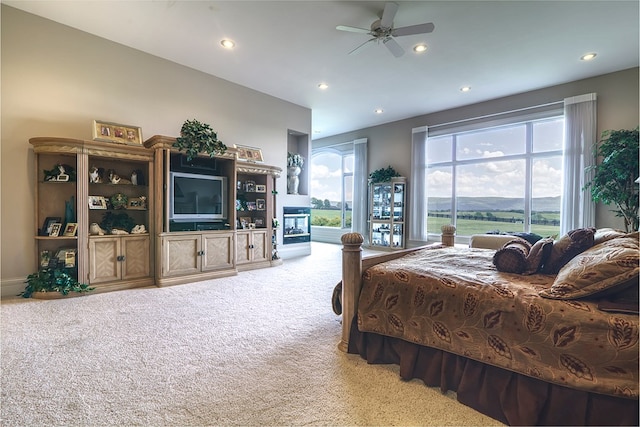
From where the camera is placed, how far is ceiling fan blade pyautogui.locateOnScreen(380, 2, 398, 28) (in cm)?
300

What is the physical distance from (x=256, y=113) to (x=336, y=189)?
3971 millimetres

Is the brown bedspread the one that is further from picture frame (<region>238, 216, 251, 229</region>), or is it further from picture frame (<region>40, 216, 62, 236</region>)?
picture frame (<region>40, 216, 62, 236</region>)

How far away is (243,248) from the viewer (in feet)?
16.5

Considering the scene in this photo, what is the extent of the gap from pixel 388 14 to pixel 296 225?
431 cm

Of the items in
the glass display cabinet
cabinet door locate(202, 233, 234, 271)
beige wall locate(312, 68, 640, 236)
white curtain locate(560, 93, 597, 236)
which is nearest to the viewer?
cabinet door locate(202, 233, 234, 271)

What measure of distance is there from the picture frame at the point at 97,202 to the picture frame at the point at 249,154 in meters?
2.13

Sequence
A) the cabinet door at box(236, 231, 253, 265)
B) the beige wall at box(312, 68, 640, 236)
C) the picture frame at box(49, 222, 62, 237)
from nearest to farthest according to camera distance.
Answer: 1. the picture frame at box(49, 222, 62, 237)
2. the beige wall at box(312, 68, 640, 236)
3. the cabinet door at box(236, 231, 253, 265)

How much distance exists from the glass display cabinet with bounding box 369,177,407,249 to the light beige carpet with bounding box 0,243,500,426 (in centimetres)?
448

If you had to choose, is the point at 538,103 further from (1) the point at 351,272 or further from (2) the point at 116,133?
(2) the point at 116,133

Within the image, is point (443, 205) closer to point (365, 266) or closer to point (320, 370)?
point (365, 266)

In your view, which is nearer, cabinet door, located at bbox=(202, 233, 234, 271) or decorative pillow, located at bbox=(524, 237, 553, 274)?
decorative pillow, located at bbox=(524, 237, 553, 274)

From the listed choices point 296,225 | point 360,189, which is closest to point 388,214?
point 360,189

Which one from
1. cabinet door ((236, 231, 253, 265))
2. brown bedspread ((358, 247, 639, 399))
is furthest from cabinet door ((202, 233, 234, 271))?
brown bedspread ((358, 247, 639, 399))

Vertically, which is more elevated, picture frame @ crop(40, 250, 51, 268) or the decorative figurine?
the decorative figurine
